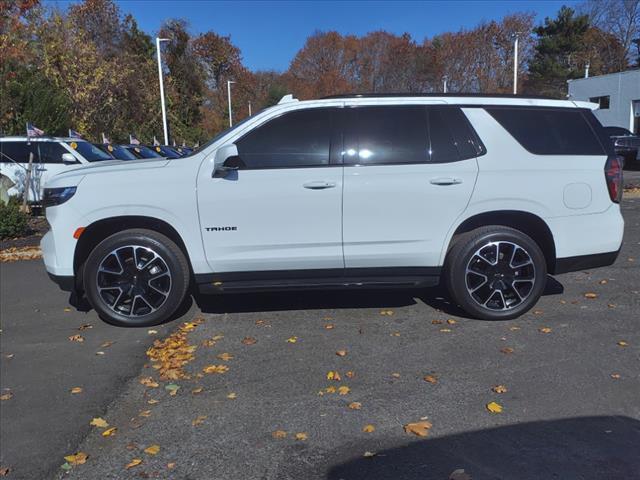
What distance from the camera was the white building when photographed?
30.7m

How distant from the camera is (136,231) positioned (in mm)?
4887

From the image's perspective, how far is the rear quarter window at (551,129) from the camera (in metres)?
4.92

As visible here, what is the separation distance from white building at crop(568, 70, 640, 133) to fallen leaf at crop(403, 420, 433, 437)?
30785 mm

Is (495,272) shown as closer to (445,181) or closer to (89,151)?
(445,181)

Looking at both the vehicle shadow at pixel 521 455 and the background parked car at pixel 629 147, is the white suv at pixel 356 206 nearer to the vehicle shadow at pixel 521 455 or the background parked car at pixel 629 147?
the vehicle shadow at pixel 521 455

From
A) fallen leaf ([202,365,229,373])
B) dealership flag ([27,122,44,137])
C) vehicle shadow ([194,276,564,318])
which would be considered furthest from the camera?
dealership flag ([27,122,44,137])

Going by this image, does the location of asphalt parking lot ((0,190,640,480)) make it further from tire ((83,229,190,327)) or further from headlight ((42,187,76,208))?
headlight ((42,187,76,208))

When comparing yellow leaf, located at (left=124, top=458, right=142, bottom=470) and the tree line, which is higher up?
the tree line

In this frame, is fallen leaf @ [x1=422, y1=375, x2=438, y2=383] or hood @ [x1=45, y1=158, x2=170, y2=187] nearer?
fallen leaf @ [x1=422, y1=375, x2=438, y2=383]

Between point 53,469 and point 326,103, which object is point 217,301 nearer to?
point 326,103

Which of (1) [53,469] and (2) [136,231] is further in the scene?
(2) [136,231]

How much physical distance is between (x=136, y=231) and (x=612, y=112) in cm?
3396

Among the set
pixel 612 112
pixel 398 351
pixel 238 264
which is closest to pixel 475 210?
pixel 398 351

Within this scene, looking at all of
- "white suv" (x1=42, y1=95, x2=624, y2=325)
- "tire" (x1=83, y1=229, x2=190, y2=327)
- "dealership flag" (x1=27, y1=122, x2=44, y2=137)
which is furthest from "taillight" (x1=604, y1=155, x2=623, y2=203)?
"dealership flag" (x1=27, y1=122, x2=44, y2=137)
